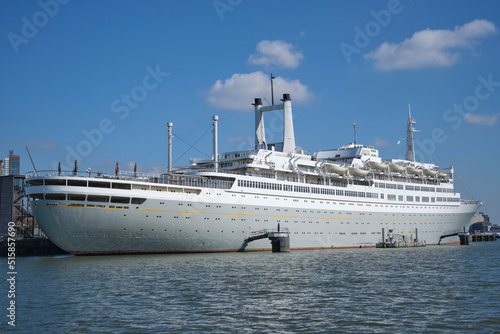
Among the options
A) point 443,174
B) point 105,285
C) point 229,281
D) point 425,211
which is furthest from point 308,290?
point 443,174

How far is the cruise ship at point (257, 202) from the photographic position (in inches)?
1547

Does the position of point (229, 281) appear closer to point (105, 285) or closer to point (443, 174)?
point (105, 285)

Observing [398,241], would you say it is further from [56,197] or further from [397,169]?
[56,197]

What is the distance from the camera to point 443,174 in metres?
75.3

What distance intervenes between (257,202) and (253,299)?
2654 centimetres

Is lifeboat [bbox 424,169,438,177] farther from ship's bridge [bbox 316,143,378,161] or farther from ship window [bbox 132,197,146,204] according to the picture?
ship window [bbox 132,197,146,204]

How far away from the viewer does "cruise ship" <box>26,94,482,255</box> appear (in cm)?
3928

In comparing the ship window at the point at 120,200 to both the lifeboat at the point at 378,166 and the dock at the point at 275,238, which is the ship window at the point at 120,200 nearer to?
the dock at the point at 275,238

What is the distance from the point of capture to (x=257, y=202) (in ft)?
158

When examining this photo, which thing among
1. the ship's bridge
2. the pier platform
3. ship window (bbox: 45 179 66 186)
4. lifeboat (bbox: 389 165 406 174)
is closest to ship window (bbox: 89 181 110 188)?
ship window (bbox: 45 179 66 186)

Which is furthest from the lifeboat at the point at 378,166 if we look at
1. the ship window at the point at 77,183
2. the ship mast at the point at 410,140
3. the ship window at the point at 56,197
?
the ship window at the point at 56,197

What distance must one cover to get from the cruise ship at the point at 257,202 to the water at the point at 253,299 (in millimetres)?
6474

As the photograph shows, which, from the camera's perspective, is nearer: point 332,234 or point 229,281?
point 229,281

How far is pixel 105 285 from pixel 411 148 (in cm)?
6296
